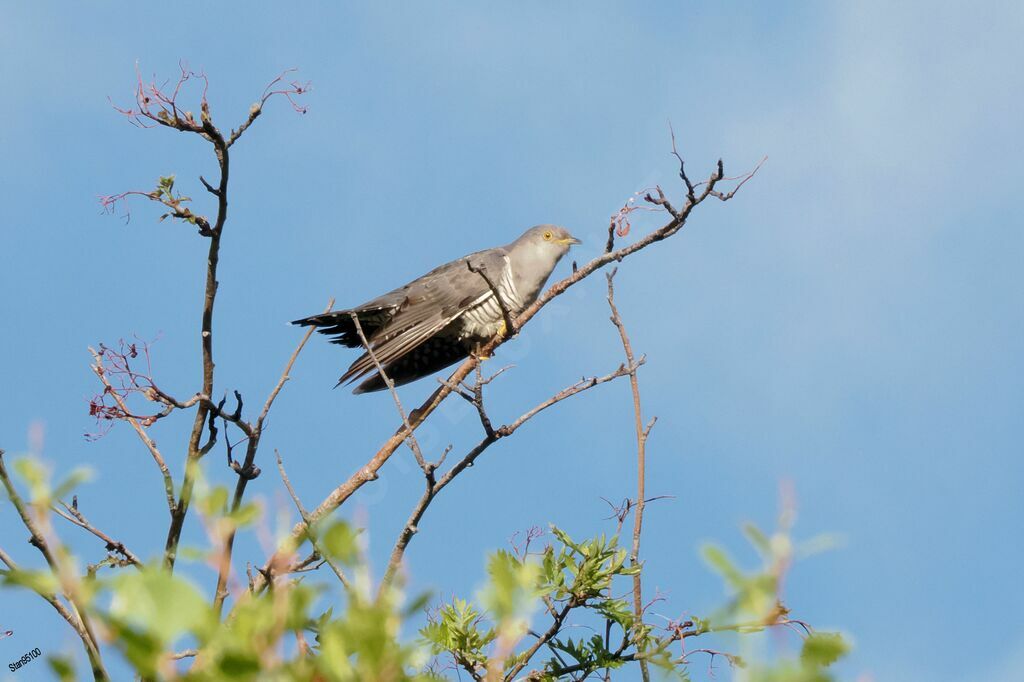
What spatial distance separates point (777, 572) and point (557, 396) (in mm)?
2655

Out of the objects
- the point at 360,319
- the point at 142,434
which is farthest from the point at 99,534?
the point at 360,319

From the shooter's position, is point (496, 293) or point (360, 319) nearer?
point (496, 293)

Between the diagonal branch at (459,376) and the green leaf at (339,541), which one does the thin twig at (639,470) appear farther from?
the green leaf at (339,541)

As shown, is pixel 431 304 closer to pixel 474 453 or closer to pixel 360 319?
pixel 360 319

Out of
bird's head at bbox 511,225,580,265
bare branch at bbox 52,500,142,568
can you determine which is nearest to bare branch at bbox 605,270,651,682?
bare branch at bbox 52,500,142,568

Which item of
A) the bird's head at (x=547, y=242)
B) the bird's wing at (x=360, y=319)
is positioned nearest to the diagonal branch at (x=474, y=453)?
the bird's wing at (x=360, y=319)

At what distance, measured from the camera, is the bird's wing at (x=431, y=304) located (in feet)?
20.2

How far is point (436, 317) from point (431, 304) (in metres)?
0.17

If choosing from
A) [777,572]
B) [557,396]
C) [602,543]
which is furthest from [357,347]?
[777,572]

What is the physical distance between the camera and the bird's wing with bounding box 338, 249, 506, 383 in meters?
→ 6.17

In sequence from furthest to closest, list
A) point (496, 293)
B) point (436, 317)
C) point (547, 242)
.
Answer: point (547, 242), point (436, 317), point (496, 293)

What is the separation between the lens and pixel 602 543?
329 centimetres

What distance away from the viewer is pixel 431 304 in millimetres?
6562

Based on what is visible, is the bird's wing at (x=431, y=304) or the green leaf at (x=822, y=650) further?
the bird's wing at (x=431, y=304)
